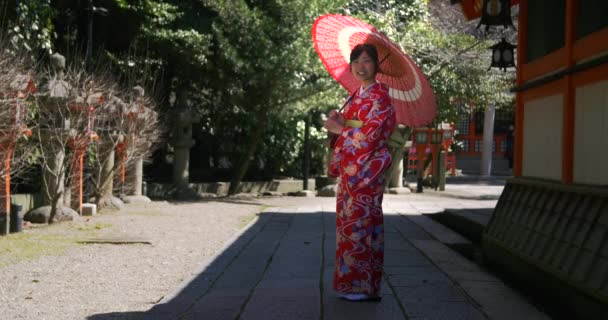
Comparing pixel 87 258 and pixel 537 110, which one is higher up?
pixel 537 110

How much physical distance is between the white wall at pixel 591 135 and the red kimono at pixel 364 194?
1.49 meters

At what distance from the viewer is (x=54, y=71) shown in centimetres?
1202

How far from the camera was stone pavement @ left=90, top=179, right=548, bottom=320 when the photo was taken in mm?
5074

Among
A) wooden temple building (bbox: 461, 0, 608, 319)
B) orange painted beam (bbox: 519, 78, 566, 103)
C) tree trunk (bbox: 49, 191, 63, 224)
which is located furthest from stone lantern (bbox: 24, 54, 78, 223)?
orange painted beam (bbox: 519, 78, 566, 103)

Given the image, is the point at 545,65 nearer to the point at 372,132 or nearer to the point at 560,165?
the point at 560,165

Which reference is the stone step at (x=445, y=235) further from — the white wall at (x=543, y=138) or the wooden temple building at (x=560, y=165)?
the white wall at (x=543, y=138)

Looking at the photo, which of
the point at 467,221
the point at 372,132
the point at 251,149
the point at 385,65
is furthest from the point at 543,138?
the point at 251,149

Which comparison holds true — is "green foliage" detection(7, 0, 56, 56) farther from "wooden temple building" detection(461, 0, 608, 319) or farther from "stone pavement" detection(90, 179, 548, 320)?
"wooden temple building" detection(461, 0, 608, 319)

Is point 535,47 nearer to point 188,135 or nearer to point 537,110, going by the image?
point 537,110

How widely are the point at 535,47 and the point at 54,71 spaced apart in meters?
7.83

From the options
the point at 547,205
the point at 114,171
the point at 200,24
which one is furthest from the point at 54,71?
the point at 547,205

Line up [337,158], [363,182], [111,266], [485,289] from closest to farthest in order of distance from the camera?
[363,182], [337,158], [485,289], [111,266]

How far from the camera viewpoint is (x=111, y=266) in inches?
320

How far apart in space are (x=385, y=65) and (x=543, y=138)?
177 centimetres
